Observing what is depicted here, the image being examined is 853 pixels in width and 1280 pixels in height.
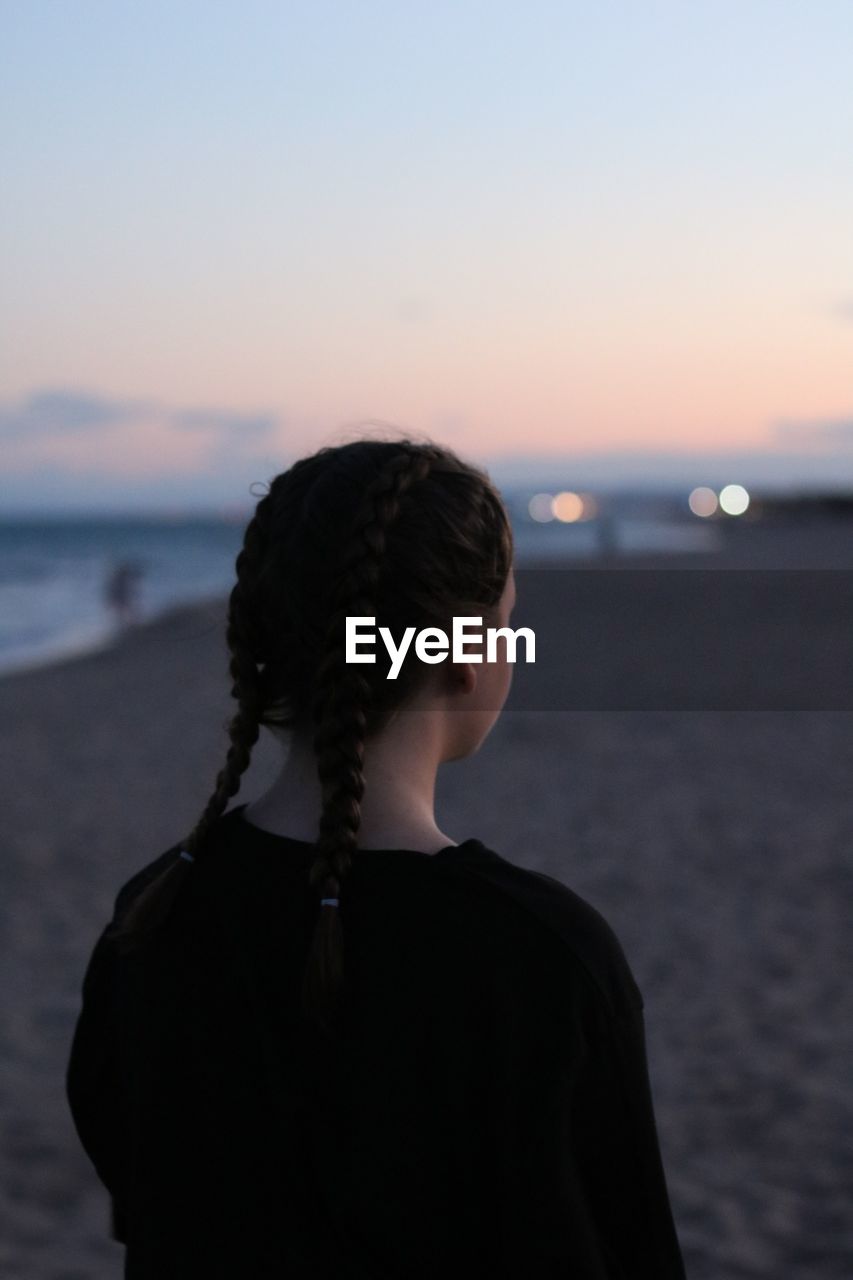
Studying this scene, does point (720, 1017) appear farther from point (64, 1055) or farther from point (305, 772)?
point (305, 772)

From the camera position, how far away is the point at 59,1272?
320 centimetres

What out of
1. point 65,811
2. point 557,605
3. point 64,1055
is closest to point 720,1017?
A: point 64,1055

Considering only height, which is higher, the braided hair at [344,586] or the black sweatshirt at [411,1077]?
the braided hair at [344,586]

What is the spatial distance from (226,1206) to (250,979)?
255 mm

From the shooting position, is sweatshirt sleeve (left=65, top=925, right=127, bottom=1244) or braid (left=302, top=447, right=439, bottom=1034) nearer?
braid (left=302, top=447, right=439, bottom=1034)

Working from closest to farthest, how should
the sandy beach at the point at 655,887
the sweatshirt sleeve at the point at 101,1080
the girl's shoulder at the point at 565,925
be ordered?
the girl's shoulder at the point at 565,925 → the sweatshirt sleeve at the point at 101,1080 → the sandy beach at the point at 655,887

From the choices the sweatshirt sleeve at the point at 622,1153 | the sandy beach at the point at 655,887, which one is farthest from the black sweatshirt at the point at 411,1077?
the sandy beach at the point at 655,887

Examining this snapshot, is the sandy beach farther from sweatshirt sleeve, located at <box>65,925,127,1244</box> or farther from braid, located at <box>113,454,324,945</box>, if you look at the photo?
sweatshirt sleeve, located at <box>65,925,127,1244</box>

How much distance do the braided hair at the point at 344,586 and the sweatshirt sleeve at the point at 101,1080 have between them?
159 millimetres

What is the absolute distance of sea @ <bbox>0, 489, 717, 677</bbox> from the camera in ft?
81.6

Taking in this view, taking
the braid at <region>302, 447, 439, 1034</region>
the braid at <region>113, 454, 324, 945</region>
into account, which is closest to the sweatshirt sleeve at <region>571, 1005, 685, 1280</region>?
the braid at <region>302, 447, 439, 1034</region>

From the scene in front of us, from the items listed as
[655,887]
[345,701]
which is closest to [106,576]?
[655,887]

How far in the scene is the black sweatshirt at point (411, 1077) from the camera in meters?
1.22

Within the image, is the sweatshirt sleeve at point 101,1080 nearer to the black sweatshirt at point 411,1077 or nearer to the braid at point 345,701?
the black sweatshirt at point 411,1077
